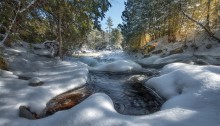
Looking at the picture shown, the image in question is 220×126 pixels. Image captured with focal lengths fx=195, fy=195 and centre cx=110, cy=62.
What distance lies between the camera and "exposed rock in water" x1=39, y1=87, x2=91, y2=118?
5.04m

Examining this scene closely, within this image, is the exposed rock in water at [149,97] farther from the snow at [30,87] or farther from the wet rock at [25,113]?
the wet rock at [25,113]

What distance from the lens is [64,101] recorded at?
574 cm

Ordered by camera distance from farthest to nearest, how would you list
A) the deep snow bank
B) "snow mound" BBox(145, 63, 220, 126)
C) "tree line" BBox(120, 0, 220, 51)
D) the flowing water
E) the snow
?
"tree line" BBox(120, 0, 220, 51) < the flowing water < the snow < "snow mound" BBox(145, 63, 220, 126) < the deep snow bank

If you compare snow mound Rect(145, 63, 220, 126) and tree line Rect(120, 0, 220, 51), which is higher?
tree line Rect(120, 0, 220, 51)

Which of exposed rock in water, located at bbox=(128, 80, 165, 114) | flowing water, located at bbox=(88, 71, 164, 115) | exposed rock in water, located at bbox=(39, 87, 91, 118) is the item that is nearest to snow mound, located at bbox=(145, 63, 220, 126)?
exposed rock in water, located at bbox=(128, 80, 165, 114)

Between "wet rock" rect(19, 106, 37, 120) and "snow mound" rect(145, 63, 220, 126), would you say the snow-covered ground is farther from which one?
"wet rock" rect(19, 106, 37, 120)

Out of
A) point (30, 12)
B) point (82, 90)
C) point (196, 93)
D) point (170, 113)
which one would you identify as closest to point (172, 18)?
point (82, 90)

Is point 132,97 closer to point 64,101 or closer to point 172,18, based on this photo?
point 64,101

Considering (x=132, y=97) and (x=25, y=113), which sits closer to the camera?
(x=25, y=113)

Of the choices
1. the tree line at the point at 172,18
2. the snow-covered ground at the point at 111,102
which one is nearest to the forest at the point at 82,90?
the snow-covered ground at the point at 111,102

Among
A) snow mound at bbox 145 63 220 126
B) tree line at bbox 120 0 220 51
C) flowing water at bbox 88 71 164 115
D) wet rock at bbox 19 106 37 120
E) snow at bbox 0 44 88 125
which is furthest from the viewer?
tree line at bbox 120 0 220 51

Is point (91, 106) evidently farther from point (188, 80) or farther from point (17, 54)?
point (17, 54)

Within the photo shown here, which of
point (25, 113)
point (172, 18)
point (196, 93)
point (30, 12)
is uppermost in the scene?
point (172, 18)

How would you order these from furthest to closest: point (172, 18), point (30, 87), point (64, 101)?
point (172, 18) < point (30, 87) < point (64, 101)
